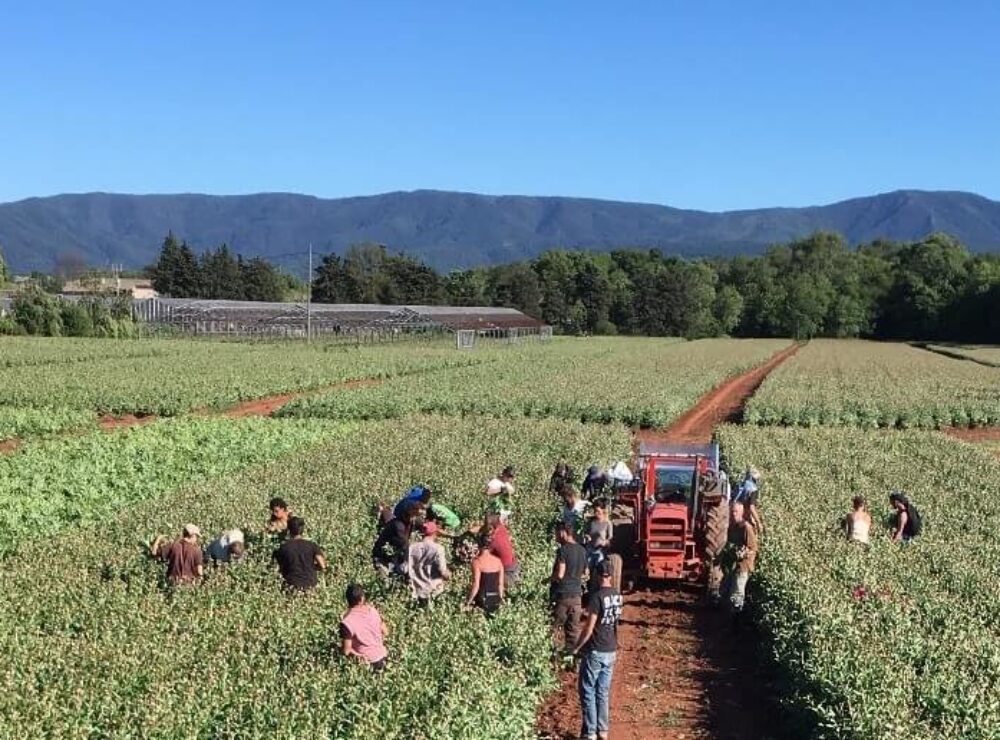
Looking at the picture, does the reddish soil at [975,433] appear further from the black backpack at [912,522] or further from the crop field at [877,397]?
the black backpack at [912,522]

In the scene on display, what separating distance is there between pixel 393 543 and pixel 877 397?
35.7 meters

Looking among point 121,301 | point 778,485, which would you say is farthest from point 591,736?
point 121,301

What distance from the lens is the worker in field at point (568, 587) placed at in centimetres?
1242

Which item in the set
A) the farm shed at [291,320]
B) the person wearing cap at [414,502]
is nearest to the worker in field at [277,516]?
the person wearing cap at [414,502]

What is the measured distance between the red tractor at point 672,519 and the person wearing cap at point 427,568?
12.3 feet

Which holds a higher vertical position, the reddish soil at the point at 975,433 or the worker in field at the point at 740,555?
the worker in field at the point at 740,555

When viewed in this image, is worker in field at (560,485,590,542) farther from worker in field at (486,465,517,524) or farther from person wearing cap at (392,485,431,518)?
person wearing cap at (392,485,431,518)

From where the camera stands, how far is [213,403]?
40.2m

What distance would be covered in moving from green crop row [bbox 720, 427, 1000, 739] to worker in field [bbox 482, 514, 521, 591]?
3118mm

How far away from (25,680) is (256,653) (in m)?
1.99

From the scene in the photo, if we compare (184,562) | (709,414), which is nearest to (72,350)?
(709,414)

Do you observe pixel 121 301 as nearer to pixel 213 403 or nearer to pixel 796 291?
pixel 213 403

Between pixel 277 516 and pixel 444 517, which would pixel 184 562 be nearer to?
pixel 277 516

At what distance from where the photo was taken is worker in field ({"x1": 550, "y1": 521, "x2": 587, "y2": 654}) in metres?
12.4
